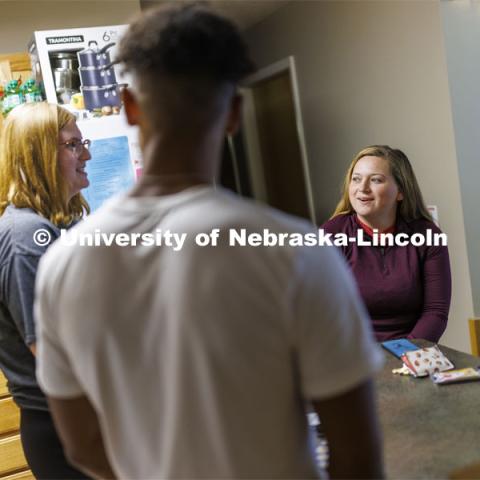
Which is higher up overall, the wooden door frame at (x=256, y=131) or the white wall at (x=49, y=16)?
the white wall at (x=49, y=16)

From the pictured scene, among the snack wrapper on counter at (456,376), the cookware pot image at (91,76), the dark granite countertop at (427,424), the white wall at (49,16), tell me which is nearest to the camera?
the dark granite countertop at (427,424)

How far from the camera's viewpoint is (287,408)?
696 mm

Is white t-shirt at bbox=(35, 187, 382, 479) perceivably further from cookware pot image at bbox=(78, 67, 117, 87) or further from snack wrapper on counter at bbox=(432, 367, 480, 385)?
cookware pot image at bbox=(78, 67, 117, 87)

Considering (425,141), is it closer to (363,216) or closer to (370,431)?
(363,216)

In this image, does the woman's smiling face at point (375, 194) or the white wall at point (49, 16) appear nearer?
the woman's smiling face at point (375, 194)

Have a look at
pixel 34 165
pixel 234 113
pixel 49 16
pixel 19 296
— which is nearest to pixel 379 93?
pixel 49 16

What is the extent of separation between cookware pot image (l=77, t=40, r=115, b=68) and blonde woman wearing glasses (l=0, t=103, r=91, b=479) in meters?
1.46

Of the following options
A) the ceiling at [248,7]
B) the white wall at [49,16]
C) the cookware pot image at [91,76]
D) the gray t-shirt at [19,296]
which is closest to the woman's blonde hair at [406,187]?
the cookware pot image at [91,76]

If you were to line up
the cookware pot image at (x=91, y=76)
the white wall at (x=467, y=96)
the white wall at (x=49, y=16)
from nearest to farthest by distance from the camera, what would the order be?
the cookware pot image at (x=91, y=76) → the white wall at (x=467, y=96) → the white wall at (x=49, y=16)

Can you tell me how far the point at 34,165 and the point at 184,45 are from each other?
0.97m

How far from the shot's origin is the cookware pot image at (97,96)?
297 cm

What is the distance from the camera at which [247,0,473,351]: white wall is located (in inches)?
140

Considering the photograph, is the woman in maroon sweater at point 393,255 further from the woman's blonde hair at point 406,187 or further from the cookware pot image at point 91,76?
the cookware pot image at point 91,76

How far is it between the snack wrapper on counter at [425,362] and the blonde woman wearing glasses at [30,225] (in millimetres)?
848
